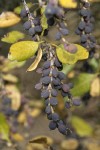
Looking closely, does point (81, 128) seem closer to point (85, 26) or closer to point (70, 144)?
point (70, 144)

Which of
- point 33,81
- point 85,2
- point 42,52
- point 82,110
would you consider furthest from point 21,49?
point 82,110

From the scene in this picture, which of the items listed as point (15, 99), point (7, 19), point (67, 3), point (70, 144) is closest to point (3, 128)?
point (15, 99)

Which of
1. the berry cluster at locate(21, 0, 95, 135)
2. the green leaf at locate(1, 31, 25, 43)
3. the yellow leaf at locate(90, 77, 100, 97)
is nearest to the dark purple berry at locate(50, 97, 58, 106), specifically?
the berry cluster at locate(21, 0, 95, 135)

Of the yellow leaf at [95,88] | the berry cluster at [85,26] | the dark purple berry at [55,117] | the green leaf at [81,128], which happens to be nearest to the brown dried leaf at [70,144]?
the green leaf at [81,128]

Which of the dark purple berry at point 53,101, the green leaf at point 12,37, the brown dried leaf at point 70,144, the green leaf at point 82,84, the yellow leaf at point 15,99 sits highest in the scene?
the green leaf at point 12,37

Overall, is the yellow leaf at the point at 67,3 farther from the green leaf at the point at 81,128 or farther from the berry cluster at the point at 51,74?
the green leaf at the point at 81,128

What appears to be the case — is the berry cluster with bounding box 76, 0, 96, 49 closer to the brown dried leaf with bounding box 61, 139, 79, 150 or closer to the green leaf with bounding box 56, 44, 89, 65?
the green leaf with bounding box 56, 44, 89, 65
